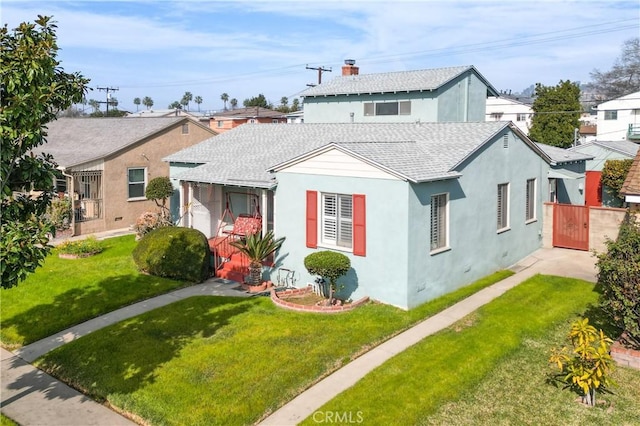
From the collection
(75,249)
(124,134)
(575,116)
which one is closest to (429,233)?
(75,249)

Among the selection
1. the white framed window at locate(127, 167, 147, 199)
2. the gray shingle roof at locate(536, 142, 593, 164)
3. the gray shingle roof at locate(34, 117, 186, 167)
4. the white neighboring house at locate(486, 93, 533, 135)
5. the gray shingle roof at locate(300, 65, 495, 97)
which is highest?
the white neighboring house at locate(486, 93, 533, 135)

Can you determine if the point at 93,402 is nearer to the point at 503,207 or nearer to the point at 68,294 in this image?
the point at 68,294

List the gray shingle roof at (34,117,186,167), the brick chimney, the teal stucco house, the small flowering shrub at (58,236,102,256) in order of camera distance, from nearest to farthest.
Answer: the teal stucco house
the small flowering shrub at (58,236,102,256)
the gray shingle roof at (34,117,186,167)
the brick chimney

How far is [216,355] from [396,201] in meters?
5.83

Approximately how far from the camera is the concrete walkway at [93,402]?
31.0ft

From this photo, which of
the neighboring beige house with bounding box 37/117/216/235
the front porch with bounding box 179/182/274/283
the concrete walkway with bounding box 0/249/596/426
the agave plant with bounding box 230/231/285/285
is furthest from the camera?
the neighboring beige house with bounding box 37/117/216/235

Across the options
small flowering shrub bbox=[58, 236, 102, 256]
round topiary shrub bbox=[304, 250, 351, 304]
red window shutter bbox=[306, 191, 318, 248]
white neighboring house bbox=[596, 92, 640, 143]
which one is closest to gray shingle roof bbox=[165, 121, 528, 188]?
red window shutter bbox=[306, 191, 318, 248]

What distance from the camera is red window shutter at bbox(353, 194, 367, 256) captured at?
14469mm

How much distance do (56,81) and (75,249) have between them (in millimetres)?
13606

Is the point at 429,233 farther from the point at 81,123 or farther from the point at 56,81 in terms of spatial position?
the point at 81,123

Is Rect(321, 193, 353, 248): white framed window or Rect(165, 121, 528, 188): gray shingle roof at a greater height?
Rect(165, 121, 528, 188): gray shingle roof

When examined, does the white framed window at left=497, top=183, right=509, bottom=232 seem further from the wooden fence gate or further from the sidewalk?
the wooden fence gate

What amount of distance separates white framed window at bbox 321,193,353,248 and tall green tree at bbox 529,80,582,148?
3697cm

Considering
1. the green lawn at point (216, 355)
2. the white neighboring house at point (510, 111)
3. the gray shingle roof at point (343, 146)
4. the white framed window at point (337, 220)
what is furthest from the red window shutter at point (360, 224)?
the white neighboring house at point (510, 111)
